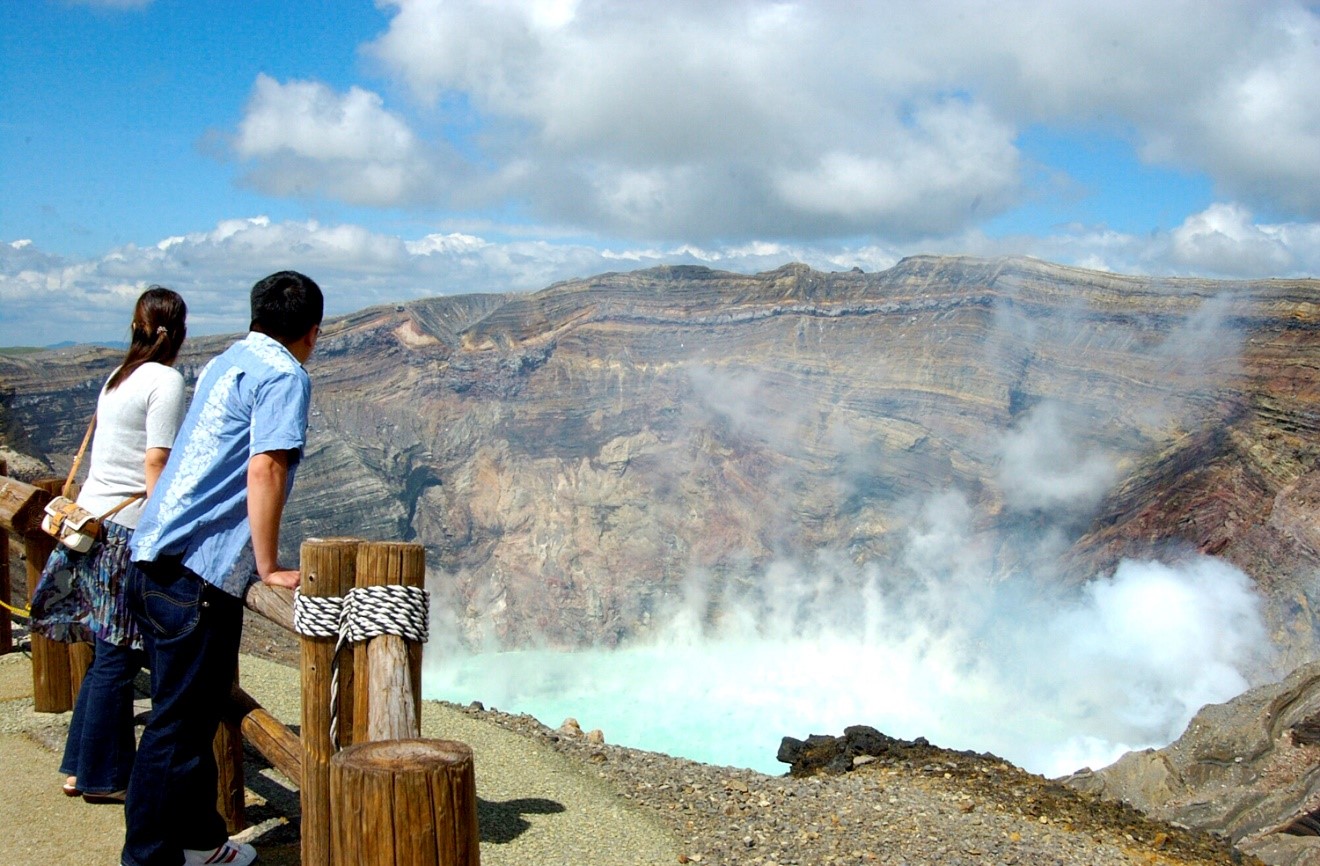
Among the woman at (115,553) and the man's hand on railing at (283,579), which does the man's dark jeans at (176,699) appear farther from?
the woman at (115,553)

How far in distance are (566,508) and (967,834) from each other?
3018 cm

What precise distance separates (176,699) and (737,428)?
32406 millimetres

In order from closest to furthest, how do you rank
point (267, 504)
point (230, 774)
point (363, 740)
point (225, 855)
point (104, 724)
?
point (363, 740) → point (267, 504) → point (225, 855) → point (104, 724) → point (230, 774)

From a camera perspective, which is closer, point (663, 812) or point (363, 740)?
point (363, 740)

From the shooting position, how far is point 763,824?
582cm

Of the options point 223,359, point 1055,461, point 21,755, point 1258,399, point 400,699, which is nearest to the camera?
point 400,699

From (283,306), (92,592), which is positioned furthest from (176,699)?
(283,306)

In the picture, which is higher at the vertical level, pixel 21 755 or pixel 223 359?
pixel 223 359

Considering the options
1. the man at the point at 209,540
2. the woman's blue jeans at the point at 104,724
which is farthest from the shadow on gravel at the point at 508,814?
the man at the point at 209,540

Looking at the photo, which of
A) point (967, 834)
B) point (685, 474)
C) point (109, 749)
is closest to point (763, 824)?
point (967, 834)

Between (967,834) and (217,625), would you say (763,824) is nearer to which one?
(967,834)

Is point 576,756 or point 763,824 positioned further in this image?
point 576,756

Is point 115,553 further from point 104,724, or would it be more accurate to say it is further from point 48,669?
point 48,669

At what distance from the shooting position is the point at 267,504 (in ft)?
10.4
